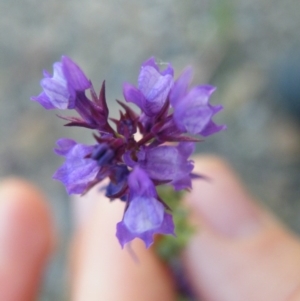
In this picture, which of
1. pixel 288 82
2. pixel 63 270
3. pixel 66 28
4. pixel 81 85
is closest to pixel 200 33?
pixel 288 82

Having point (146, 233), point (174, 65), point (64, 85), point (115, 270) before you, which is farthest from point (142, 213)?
point (174, 65)

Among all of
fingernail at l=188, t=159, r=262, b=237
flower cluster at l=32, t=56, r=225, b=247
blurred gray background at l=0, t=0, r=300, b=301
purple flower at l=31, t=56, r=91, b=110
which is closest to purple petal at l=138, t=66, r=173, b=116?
flower cluster at l=32, t=56, r=225, b=247

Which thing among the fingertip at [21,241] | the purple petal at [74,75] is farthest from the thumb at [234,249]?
the purple petal at [74,75]

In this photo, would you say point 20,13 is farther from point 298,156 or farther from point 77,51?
point 298,156

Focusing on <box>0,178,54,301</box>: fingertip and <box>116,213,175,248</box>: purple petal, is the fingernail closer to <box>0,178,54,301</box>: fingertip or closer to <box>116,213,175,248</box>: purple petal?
<box>0,178,54,301</box>: fingertip

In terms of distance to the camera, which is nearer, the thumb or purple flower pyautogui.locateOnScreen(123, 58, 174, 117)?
purple flower pyautogui.locateOnScreen(123, 58, 174, 117)

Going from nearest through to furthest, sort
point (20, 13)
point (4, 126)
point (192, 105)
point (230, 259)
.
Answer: point (192, 105) < point (230, 259) < point (4, 126) < point (20, 13)
